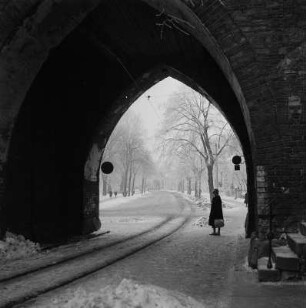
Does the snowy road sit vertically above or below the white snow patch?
below

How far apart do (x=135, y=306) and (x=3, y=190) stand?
6290 millimetres

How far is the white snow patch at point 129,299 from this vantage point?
4.73 metres

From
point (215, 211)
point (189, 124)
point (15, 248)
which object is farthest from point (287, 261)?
point (189, 124)

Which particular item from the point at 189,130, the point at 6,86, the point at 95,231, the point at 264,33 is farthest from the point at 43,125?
the point at 189,130

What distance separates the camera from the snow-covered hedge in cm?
959

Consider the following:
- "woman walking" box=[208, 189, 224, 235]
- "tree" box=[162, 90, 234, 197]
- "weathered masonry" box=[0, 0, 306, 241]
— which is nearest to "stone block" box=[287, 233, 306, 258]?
"weathered masonry" box=[0, 0, 306, 241]

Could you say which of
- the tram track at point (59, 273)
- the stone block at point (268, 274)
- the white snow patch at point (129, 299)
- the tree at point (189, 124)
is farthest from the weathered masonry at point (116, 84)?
the tree at point (189, 124)

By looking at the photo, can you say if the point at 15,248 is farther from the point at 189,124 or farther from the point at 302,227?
the point at 189,124

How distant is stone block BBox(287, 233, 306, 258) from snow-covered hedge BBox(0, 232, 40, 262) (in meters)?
5.50

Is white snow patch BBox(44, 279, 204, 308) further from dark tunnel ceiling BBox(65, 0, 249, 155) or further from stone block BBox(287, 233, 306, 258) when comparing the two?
dark tunnel ceiling BBox(65, 0, 249, 155)

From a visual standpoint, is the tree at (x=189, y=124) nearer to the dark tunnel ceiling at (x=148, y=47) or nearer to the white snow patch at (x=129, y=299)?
the dark tunnel ceiling at (x=148, y=47)

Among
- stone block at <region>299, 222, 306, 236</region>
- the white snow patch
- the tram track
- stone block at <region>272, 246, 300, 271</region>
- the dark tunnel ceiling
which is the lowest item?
the tram track

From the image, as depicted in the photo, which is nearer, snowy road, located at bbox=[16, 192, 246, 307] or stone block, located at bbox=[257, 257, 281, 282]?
snowy road, located at bbox=[16, 192, 246, 307]

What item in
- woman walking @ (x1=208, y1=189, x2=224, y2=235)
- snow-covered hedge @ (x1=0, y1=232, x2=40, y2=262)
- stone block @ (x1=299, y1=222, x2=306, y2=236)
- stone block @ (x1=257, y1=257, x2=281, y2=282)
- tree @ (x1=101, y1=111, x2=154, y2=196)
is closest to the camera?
stone block @ (x1=257, y1=257, x2=281, y2=282)
